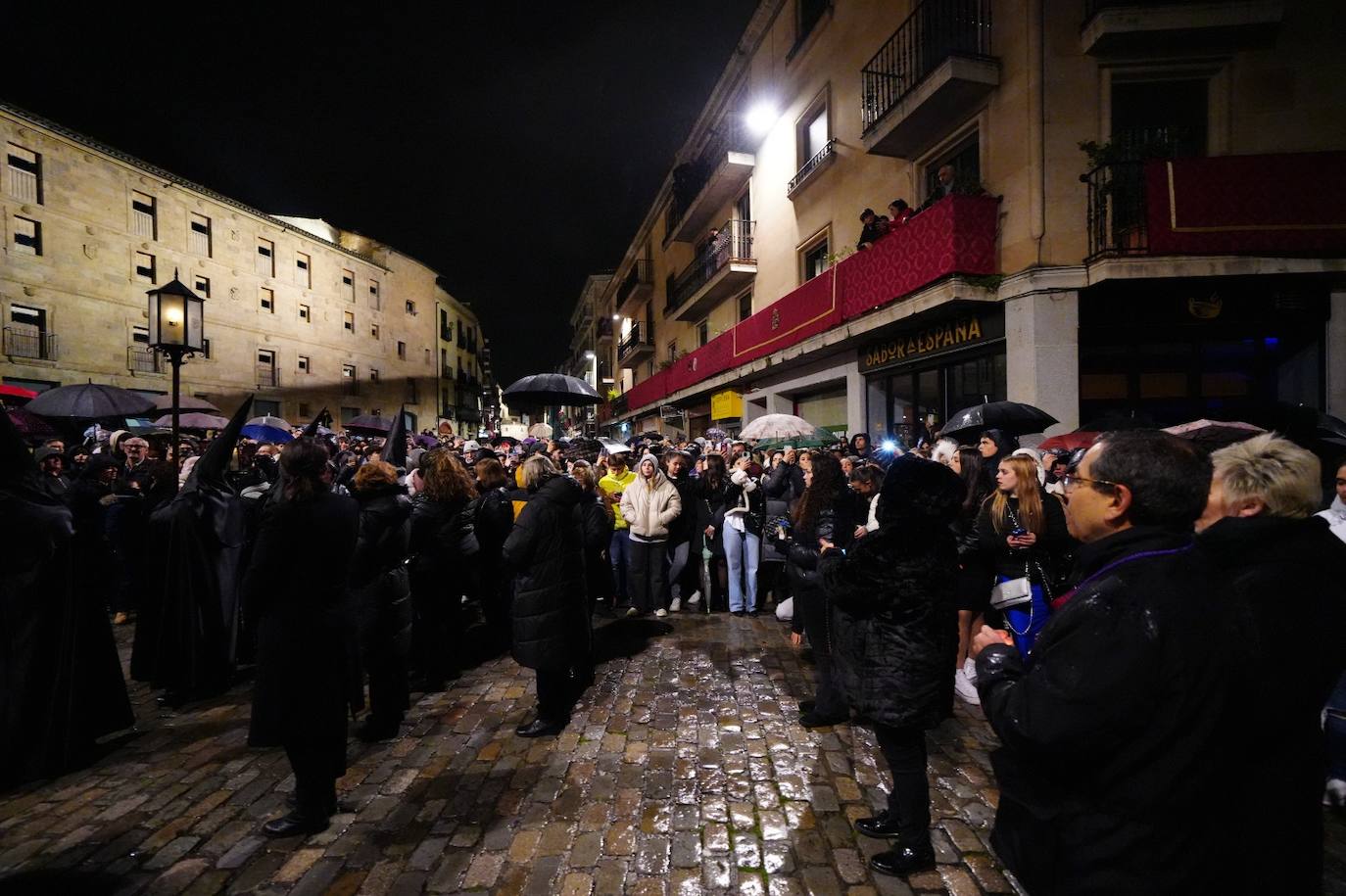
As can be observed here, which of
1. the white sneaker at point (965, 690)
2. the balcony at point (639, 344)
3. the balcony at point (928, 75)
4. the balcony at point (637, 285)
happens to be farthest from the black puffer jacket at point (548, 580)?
the balcony at point (637, 285)

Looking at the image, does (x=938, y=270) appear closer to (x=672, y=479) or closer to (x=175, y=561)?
(x=672, y=479)

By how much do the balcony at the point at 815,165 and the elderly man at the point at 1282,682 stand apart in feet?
48.8

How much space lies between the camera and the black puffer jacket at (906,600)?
2848mm

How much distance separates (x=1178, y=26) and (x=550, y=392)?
36.1 feet

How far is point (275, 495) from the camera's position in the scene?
12.8 ft

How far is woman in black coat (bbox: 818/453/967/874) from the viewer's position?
2.85 m

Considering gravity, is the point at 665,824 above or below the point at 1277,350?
below

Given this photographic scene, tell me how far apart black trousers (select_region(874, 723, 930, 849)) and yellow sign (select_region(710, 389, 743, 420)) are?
703 inches

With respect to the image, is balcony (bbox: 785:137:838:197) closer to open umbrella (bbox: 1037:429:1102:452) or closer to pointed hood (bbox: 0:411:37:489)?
open umbrella (bbox: 1037:429:1102:452)

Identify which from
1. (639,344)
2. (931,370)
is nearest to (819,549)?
(931,370)

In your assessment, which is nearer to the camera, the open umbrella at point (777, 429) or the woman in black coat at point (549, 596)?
the woman in black coat at point (549, 596)

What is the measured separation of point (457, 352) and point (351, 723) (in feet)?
180

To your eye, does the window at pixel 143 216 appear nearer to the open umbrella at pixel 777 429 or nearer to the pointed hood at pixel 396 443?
the pointed hood at pixel 396 443

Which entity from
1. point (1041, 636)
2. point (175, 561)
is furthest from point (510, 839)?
point (175, 561)
